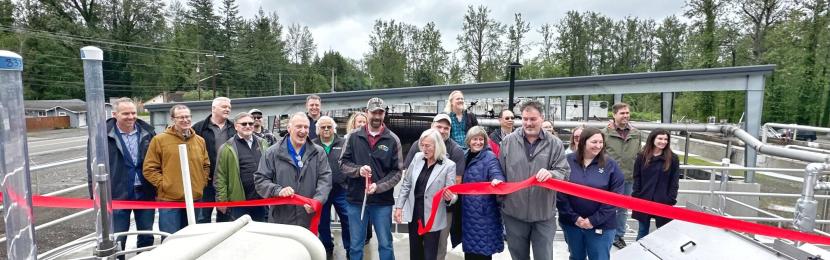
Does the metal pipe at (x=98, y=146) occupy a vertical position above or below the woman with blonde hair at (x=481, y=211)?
above

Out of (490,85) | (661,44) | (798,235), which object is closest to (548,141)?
(798,235)

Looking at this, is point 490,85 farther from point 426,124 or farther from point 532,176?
point 532,176

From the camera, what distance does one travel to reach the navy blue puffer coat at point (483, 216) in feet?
10.8

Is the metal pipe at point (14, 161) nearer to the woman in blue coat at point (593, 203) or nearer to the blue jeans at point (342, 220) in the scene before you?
the woman in blue coat at point (593, 203)

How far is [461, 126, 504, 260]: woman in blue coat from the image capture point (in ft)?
10.8

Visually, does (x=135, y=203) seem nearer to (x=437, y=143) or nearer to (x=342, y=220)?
(x=342, y=220)

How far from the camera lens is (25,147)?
3.41ft

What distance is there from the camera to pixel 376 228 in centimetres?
382

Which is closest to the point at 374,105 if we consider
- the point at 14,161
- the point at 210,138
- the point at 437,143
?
the point at 437,143

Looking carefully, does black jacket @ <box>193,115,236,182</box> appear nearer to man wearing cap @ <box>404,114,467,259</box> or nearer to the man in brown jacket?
the man in brown jacket

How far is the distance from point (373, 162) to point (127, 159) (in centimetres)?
218

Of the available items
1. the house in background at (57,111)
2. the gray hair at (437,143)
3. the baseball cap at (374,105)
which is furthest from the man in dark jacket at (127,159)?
the house in background at (57,111)

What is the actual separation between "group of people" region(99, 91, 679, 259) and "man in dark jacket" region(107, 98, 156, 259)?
0.03 feet

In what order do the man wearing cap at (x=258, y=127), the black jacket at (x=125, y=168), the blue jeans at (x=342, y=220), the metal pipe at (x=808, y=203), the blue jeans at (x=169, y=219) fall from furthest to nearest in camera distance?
the man wearing cap at (x=258, y=127), the blue jeans at (x=342, y=220), the blue jeans at (x=169, y=219), the black jacket at (x=125, y=168), the metal pipe at (x=808, y=203)
